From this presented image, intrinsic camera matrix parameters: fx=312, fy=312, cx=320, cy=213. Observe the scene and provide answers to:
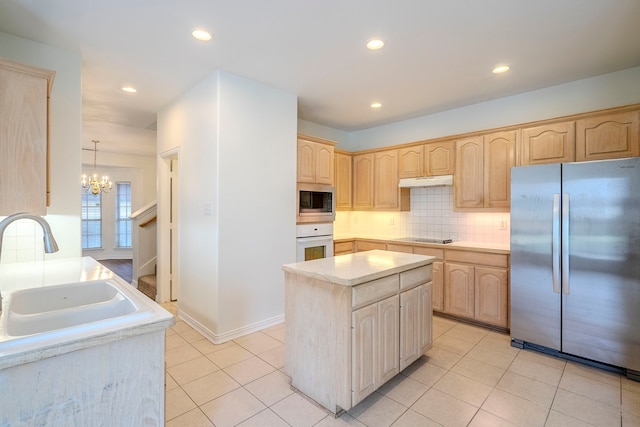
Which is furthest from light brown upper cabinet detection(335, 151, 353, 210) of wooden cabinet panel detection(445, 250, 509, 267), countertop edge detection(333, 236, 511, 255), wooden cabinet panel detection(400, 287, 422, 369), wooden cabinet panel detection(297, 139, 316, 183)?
wooden cabinet panel detection(400, 287, 422, 369)

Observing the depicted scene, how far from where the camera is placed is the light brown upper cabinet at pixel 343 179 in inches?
187

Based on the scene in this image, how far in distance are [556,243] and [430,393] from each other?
1.68 meters

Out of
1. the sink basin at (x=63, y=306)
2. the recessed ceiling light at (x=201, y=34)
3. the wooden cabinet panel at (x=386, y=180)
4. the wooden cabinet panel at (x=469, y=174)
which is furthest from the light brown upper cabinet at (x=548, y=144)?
the sink basin at (x=63, y=306)

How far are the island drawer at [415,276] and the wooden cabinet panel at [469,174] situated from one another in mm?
1508

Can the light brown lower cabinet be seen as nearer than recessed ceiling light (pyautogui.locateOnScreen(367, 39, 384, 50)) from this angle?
No

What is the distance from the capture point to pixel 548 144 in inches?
125

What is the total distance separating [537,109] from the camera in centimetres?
351

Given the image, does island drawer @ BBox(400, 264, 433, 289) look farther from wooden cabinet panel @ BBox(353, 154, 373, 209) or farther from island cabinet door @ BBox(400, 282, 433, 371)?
wooden cabinet panel @ BBox(353, 154, 373, 209)

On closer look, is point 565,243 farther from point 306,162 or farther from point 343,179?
point 343,179

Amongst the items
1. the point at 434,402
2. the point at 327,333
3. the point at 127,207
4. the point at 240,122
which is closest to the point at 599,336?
the point at 434,402

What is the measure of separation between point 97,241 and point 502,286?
8996 millimetres

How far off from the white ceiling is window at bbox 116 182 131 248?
4.93 metres

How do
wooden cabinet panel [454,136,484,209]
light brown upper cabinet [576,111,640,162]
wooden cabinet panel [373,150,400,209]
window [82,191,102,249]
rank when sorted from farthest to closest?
window [82,191,102,249] → wooden cabinet panel [373,150,400,209] → wooden cabinet panel [454,136,484,209] → light brown upper cabinet [576,111,640,162]

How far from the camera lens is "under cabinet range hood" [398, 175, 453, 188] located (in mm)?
3908
